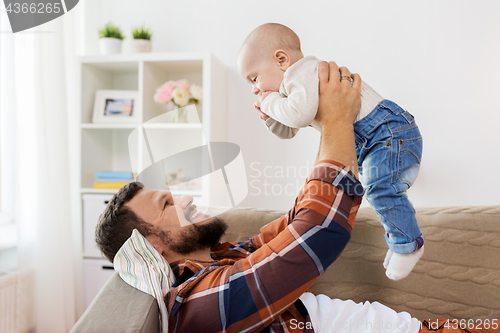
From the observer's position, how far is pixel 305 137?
7.90 ft

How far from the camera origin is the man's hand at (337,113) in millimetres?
860

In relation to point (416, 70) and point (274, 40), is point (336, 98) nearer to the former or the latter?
point (274, 40)

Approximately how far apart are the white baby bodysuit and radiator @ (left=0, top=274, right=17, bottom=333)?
1.62 metres

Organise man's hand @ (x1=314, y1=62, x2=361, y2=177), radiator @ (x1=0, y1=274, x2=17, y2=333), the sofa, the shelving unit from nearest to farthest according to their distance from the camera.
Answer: man's hand @ (x1=314, y1=62, x2=361, y2=177) < the sofa < radiator @ (x1=0, y1=274, x2=17, y2=333) < the shelving unit

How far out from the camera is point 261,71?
113cm

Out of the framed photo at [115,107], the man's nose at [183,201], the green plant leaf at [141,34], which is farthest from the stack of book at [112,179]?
the man's nose at [183,201]

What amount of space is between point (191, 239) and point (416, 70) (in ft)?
6.20

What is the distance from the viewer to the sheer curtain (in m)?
1.82

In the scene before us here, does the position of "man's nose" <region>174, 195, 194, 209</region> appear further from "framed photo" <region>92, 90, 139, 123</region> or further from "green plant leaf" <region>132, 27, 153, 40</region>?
"green plant leaf" <region>132, 27, 153, 40</region>

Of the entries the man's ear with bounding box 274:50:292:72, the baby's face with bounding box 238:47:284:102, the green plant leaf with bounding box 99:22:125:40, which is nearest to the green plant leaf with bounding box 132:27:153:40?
the green plant leaf with bounding box 99:22:125:40

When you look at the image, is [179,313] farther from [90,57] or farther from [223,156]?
[90,57]

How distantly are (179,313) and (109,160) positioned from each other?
76.7 inches

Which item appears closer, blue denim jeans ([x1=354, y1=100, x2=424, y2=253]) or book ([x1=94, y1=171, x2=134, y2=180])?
blue denim jeans ([x1=354, y1=100, x2=424, y2=253])

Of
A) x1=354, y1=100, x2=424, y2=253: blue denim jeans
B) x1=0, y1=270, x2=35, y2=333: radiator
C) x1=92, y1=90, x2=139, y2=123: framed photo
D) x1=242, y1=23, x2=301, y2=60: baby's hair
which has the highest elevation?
x1=242, y1=23, x2=301, y2=60: baby's hair
